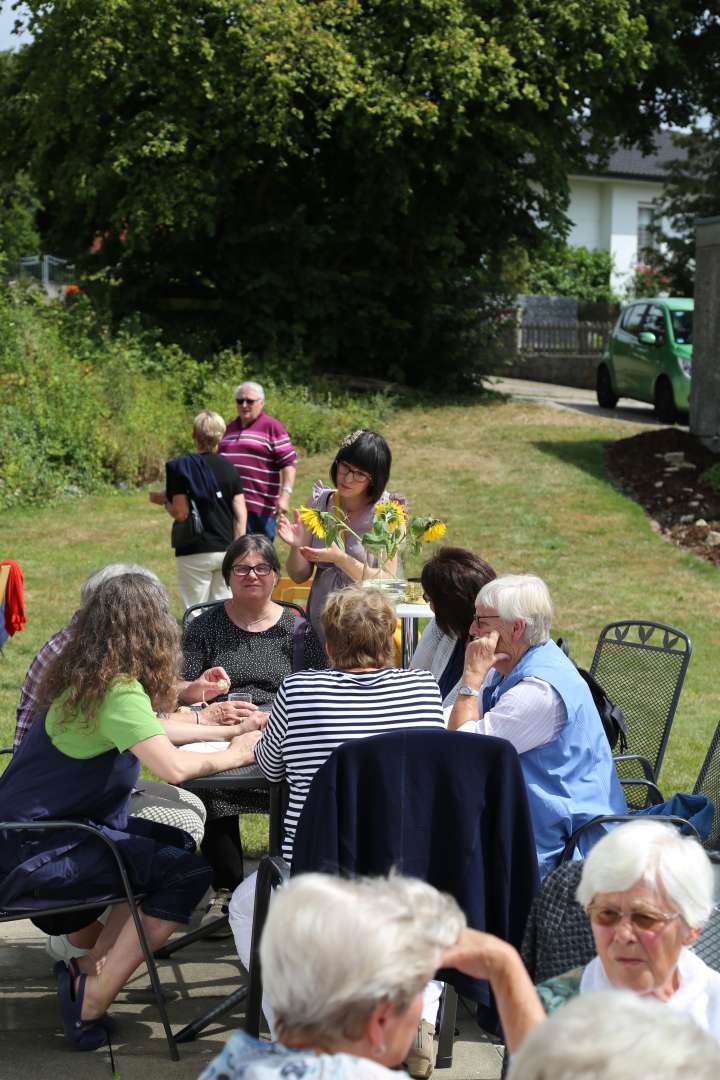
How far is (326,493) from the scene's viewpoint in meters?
6.81

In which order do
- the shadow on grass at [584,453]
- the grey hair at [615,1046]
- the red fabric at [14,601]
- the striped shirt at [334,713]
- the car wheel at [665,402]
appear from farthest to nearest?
1. the car wheel at [665,402]
2. the shadow on grass at [584,453]
3. the red fabric at [14,601]
4. the striped shirt at [334,713]
5. the grey hair at [615,1046]

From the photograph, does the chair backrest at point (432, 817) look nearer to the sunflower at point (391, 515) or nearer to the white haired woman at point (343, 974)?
the white haired woman at point (343, 974)

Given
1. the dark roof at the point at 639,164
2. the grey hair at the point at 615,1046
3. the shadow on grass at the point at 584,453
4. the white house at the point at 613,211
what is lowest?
the shadow on grass at the point at 584,453

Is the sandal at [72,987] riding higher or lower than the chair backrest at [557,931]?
lower

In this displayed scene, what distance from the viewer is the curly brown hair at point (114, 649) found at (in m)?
3.99

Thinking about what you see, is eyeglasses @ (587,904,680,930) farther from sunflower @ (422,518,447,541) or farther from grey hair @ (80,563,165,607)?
sunflower @ (422,518,447,541)

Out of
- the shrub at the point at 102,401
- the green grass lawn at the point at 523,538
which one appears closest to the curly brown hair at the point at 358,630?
the green grass lawn at the point at 523,538

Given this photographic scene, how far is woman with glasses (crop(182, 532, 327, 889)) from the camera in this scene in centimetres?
540

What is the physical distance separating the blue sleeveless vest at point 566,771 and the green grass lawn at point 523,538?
2.78 m

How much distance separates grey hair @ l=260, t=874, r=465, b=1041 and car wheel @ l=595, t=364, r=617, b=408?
19.4 meters

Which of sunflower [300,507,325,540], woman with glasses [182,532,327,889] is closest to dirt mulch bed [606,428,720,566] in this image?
sunflower [300,507,325,540]

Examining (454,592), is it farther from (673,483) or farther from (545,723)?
(673,483)

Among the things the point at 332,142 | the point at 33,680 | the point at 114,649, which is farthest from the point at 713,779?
the point at 332,142

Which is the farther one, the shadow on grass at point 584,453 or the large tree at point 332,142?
the large tree at point 332,142
